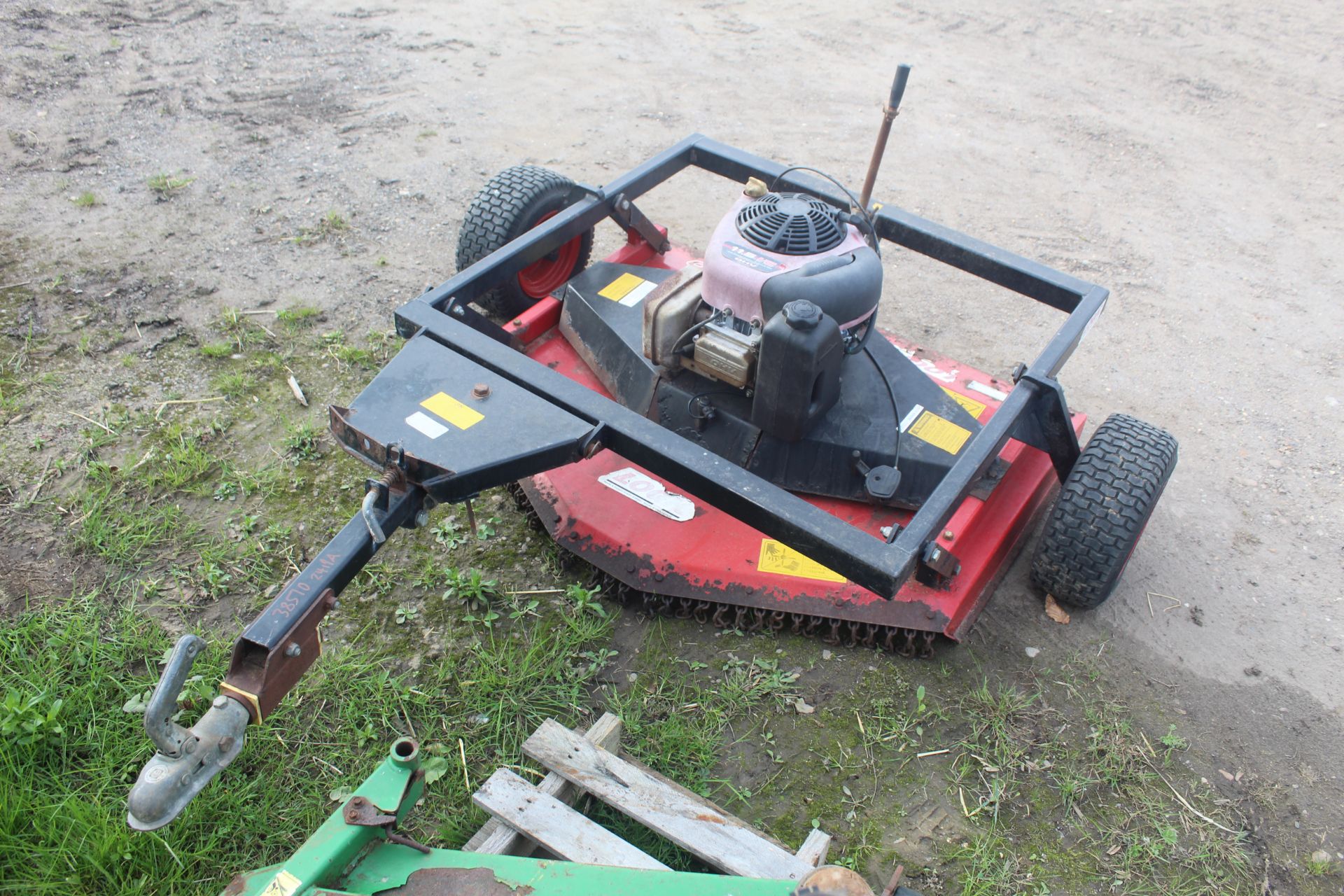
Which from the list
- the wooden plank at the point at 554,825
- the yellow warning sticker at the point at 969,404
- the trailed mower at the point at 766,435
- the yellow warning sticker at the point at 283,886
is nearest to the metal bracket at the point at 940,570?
the trailed mower at the point at 766,435

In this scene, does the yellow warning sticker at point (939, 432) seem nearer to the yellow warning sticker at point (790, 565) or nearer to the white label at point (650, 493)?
the yellow warning sticker at point (790, 565)

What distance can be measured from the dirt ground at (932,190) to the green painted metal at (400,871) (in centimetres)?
134

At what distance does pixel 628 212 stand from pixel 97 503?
75.6 inches

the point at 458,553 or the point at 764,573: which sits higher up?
the point at 764,573

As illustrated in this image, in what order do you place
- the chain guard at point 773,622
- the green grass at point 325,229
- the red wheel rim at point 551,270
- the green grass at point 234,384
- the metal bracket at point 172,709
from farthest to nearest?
the green grass at point 325,229
the red wheel rim at point 551,270
the green grass at point 234,384
the chain guard at point 773,622
the metal bracket at point 172,709

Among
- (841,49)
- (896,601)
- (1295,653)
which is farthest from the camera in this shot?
(841,49)

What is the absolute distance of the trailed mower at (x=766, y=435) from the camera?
2.08 metres

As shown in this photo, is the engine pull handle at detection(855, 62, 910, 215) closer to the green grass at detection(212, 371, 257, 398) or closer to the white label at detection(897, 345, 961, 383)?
the white label at detection(897, 345, 961, 383)

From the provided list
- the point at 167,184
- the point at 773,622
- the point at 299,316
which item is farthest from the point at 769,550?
the point at 167,184

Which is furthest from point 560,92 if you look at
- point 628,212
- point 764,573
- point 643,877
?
point 643,877

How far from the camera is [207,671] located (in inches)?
98.9

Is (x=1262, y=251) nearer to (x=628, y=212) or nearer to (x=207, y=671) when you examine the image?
(x=628, y=212)

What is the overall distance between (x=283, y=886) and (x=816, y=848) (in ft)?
3.62

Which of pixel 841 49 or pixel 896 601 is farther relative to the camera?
pixel 841 49
